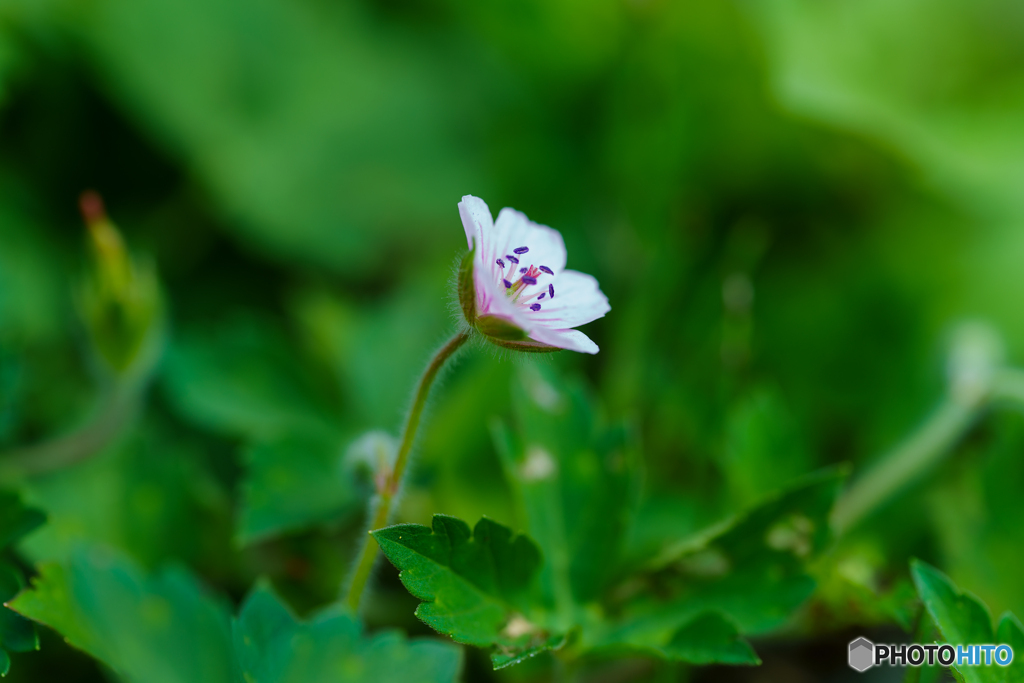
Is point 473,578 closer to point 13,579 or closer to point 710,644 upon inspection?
point 710,644

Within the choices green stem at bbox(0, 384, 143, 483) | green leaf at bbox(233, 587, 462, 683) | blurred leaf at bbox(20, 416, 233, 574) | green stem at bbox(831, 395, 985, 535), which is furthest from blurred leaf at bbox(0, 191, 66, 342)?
green stem at bbox(831, 395, 985, 535)

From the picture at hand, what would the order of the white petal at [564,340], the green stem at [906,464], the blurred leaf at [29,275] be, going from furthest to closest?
the blurred leaf at [29,275]
the green stem at [906,464]
the white petal at [564,340]

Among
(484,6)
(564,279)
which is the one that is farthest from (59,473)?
(484,6)

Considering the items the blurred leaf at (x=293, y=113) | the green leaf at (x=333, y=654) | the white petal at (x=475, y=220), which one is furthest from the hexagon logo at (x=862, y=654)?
the blurred leaf at (x=293, y=113)

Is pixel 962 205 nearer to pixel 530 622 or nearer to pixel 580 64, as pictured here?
pixel 580 64

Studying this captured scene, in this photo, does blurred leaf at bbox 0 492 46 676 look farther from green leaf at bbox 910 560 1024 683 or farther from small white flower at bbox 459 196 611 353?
green leaf at bbox 910 560 1024 683

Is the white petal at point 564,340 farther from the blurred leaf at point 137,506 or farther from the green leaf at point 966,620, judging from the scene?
the blurred leaf at point 137,506
